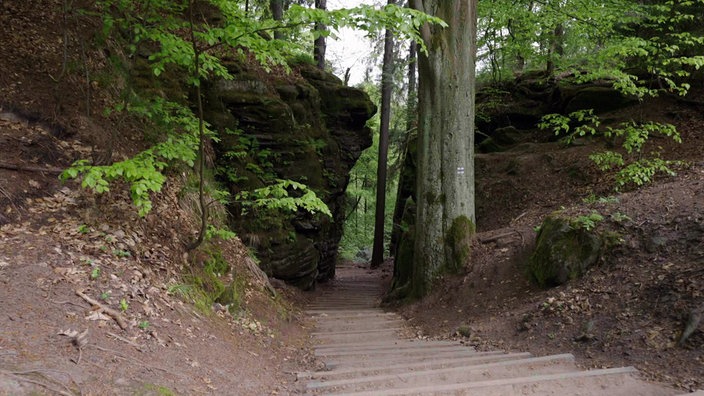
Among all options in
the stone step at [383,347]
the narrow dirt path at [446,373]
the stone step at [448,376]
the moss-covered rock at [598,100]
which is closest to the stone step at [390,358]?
the narrow dirt path at [446,373]

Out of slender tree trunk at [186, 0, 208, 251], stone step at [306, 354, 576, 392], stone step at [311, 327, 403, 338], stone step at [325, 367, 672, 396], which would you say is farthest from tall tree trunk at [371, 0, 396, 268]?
stone step at [325, 367, 672, 396]

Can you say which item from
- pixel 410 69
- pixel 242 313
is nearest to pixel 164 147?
pixel 242 313

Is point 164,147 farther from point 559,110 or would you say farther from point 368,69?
point 368,69

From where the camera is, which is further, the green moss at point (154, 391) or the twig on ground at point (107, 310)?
the twig on ground at point (107, 310)

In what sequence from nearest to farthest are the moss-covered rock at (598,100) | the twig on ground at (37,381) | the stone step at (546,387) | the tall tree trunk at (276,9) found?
the twig on ground at (37,381) < the stone step at (546,387) < the moss-covered rock at (598,100) < the tall tree trunk at (276,9)

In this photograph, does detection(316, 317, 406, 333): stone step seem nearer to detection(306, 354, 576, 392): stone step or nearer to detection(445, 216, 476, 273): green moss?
detection(445, 216, 476, 273): green moss

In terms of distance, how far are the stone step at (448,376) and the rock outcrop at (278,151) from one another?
6.46 m

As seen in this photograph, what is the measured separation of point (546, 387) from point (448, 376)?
0.83 metres

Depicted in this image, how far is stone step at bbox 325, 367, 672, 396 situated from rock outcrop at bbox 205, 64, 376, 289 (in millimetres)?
7051

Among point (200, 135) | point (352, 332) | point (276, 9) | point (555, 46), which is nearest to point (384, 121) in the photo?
point (276, 9)

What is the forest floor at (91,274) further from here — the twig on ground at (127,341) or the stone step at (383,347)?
the stone step at (383,347)

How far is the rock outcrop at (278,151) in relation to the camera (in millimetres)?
10242

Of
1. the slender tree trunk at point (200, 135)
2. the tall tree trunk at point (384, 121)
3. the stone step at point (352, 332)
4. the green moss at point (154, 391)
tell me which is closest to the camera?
the green moss at point (154, 391)

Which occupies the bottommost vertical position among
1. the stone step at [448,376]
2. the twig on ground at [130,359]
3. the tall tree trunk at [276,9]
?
the stone step at [448,376]
